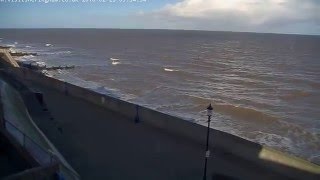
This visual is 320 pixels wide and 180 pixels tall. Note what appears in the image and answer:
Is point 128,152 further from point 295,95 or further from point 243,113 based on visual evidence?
point 295,95

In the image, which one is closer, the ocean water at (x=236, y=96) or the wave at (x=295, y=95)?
the ocean water at (x=236, y=96)

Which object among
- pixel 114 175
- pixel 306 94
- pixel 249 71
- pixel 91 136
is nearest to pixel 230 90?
pixel 306 94

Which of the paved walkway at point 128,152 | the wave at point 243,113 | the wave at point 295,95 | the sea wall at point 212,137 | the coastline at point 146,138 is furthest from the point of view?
the wave at point 295,95

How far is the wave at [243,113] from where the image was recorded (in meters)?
28.3

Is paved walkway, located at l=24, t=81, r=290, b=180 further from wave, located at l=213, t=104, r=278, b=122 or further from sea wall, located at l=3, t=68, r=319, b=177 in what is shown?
wave, located at l=213, t=104, r=278, b=122

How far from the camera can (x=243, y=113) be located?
2967 cm

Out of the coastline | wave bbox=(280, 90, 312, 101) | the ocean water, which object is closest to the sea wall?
the coastline

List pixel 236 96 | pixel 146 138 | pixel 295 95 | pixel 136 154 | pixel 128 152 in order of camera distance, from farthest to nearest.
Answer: pixel 295 95, pixel 236 96, pixel 146 138, pixel 128 152, pixel 136 154

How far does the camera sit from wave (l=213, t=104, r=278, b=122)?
28.3 meters

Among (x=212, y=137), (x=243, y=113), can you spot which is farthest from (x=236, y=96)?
(x=212, y=137)

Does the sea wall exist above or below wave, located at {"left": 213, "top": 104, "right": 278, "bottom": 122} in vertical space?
above

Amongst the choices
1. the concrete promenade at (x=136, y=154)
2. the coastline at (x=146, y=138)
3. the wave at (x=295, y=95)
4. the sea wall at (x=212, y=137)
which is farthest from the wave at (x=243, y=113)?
the concrete promenade at (x=136, y=154)

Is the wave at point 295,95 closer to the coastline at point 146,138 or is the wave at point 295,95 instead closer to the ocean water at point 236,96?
the ocean water at point 236,96

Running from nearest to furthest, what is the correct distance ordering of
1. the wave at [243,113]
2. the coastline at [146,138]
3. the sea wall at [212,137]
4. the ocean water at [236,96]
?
1. the sea wall at [212,137]
2. the coastline at [146,138]
3. the ocean water at [236,96]
4. the wave at [243,113]
